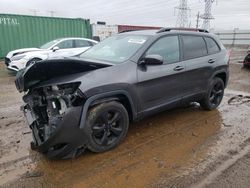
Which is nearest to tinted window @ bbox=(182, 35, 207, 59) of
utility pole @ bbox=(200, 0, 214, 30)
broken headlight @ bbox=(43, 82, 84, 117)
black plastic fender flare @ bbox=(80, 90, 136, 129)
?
black plastic fender flare @ bbox=(80, 90, 136, 129)

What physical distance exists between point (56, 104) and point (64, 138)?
0.48 m

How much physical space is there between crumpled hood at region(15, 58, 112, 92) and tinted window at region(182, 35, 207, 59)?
192cm

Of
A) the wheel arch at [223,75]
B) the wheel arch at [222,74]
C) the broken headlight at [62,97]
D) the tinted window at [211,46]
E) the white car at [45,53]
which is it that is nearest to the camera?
the broken headlight at [62,97]

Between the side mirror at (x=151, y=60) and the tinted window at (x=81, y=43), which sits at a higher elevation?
the side mirror at (x=151, y=60)

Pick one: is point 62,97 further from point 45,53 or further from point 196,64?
point 45,53

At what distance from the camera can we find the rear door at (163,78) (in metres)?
3.83

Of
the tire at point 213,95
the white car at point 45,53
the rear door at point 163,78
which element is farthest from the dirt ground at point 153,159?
the white car at point 45,53

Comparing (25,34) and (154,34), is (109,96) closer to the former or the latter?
(154,34)

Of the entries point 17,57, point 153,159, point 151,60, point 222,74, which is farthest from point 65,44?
point 153,159

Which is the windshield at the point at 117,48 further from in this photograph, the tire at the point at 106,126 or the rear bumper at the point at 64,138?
the rear bumper at the point at 64,138

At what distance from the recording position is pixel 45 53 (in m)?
10.1

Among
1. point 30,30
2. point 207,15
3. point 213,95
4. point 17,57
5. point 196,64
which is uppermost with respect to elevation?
point 207,15

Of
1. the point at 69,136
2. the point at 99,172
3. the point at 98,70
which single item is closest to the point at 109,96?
the point at 98,70

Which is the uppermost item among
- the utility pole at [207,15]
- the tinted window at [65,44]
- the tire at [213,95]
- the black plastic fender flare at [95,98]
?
the utility pole at [207,15]
